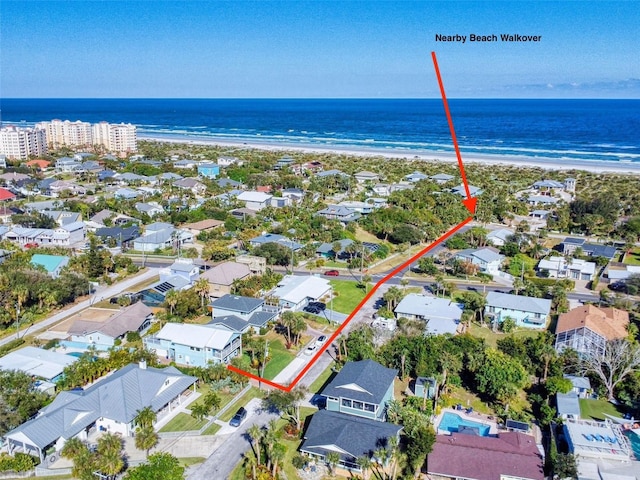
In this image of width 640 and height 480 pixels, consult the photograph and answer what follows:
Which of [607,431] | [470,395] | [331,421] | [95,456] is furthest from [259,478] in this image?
[607,431]

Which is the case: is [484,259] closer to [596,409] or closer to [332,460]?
[596,409]

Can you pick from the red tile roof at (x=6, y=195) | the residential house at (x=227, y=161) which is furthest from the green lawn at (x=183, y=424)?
the residential house at (x=227, y=161)

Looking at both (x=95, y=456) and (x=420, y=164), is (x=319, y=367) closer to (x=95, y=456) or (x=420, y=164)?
(x=95, y=456)

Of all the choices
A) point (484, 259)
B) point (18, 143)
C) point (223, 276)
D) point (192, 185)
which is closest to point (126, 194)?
point (192, 185)

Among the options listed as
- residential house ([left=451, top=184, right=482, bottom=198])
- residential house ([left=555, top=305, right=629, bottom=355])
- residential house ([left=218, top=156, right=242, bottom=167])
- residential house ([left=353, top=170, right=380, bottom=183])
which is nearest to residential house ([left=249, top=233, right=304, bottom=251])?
residential house ([left=555, top=305, right=629, bottom=355])

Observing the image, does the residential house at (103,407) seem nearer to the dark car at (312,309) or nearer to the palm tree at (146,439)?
the palm tree at (146,439)

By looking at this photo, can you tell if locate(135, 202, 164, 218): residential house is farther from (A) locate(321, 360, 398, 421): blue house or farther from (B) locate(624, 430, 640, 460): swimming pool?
(B) locate(624, 430, 640, 460): swimming pool
